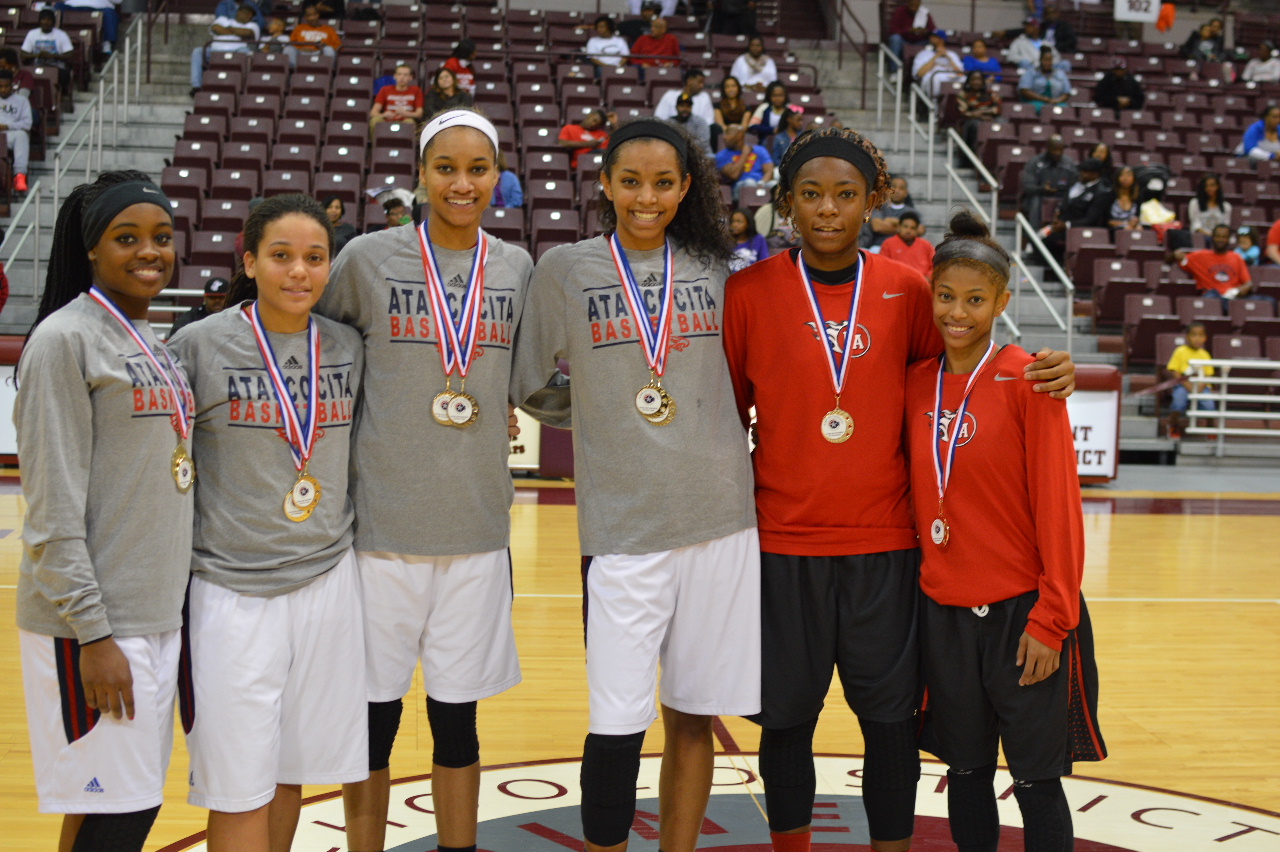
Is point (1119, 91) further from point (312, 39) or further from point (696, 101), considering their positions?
point (312, 39)

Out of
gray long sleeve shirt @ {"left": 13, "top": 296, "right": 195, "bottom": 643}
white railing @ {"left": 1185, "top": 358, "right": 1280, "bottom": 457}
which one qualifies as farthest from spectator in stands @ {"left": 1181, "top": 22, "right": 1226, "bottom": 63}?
gray long sleeve shirt @ {"left": 13, "top": 296, "right": 195, "bottom": 643}

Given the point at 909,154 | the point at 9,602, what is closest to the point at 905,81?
the point at 909,154

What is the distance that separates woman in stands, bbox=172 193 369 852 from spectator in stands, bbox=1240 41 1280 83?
52.6 feet

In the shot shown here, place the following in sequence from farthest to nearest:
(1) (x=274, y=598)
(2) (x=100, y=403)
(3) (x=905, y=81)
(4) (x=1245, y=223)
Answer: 1. (3) (x=905, y=81)
2. (4) (x=1245, y=223)
3. (1) (x=274, y=598)
4. (2) (x=100, y=403)

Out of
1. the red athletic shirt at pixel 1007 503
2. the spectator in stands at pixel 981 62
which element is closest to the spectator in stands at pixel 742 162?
the spectator in stands at pixel 981 62

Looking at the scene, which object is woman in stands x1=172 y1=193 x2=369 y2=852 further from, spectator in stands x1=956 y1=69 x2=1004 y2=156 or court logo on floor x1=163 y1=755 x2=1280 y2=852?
spectator in stands x1=956 y1=69 x2=1004 y2=156

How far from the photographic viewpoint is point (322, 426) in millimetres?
2490

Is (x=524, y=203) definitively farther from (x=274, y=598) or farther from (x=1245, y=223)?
(x=274, y=598)

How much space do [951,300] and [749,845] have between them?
1457 millimetres

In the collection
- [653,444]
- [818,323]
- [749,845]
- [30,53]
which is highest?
[30,53]

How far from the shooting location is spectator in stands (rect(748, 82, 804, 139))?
11703mm

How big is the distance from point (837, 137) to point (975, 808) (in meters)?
1.46

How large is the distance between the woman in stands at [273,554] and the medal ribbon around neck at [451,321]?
0.20m

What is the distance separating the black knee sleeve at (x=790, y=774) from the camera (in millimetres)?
2775
